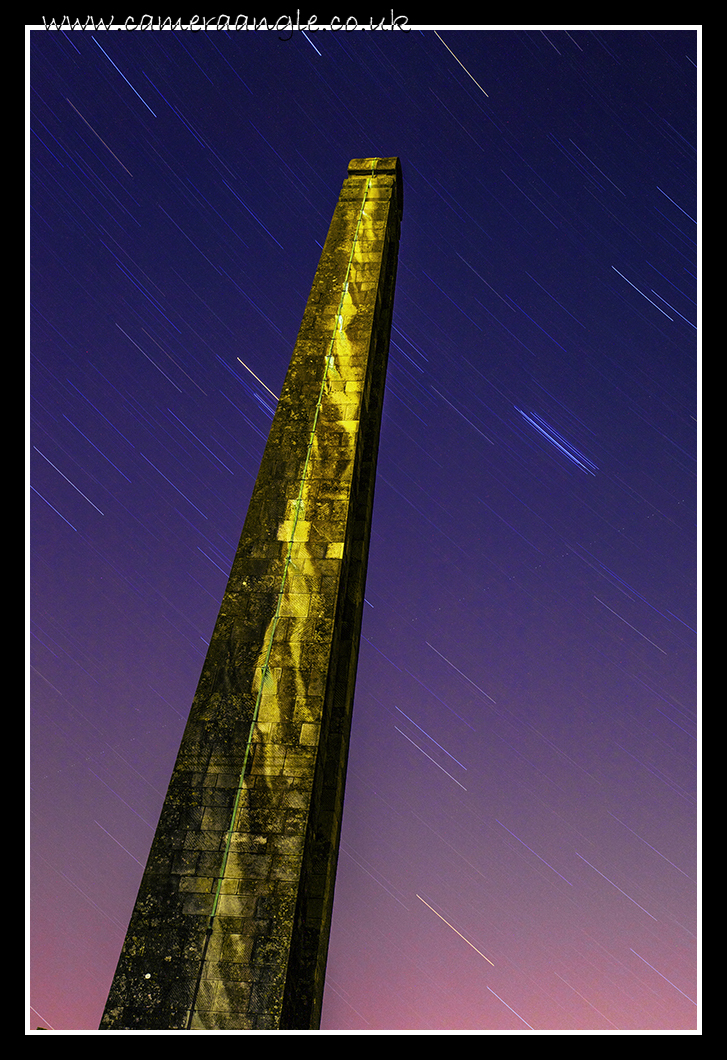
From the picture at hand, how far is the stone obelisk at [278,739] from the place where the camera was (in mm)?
7461

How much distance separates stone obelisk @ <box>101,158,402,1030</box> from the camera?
746cm

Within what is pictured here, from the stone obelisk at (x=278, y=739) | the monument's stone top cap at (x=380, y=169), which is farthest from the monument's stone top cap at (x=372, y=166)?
the stone obelisk at (x=278, y=739)

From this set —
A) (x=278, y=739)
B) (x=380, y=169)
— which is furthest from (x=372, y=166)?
(x=278, y=739)

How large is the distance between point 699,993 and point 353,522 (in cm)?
634

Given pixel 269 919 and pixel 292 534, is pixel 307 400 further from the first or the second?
pixel 269 919

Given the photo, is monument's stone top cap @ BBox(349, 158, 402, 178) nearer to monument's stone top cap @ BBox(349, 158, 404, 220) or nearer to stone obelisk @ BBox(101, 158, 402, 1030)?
monument's stone top cap @ BBox(349, 158, 404, 220)

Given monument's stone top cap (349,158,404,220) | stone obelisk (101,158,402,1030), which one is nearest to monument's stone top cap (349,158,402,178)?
monument's stone top cap (349,158,404,220)

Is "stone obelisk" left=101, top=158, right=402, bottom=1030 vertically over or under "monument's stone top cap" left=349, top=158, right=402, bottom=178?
under

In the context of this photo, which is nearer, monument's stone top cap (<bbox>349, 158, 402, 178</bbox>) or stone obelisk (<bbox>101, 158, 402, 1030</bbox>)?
stone obelisk (<bbox>101, 158, 402, 1030</bbox>)

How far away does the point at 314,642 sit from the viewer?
9164 mm

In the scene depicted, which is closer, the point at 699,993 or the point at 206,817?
the point at 699,993

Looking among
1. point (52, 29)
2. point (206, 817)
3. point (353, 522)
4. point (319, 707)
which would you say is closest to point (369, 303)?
point (353, 522)

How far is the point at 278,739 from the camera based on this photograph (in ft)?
28.1

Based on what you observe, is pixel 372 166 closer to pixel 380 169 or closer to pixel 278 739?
pixel 380 169
